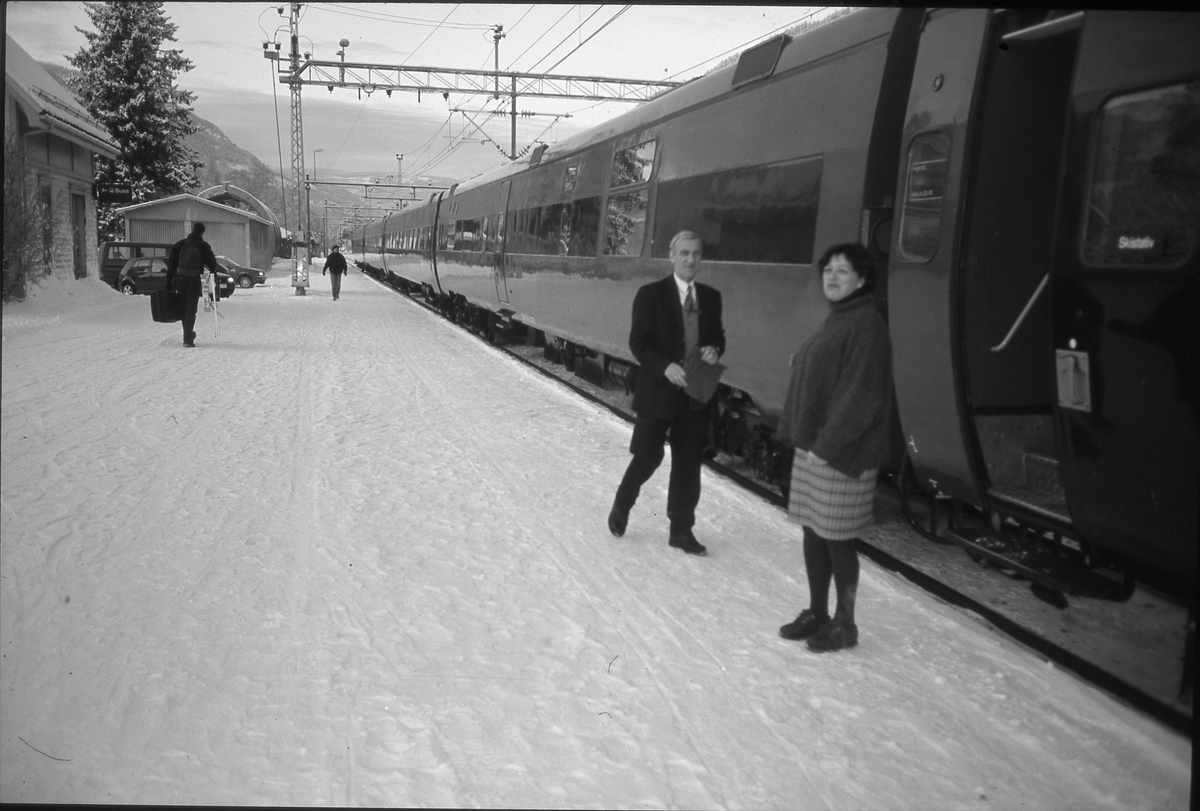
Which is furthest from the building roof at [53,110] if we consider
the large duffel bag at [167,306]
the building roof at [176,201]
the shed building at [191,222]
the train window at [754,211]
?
the building roof at [176,201]

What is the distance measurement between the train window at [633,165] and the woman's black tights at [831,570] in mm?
5361

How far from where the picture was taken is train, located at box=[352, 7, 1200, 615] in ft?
11.9

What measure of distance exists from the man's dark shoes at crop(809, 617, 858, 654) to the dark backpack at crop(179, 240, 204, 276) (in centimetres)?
1187

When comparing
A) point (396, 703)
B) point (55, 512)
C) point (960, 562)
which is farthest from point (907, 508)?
point (55, 512)

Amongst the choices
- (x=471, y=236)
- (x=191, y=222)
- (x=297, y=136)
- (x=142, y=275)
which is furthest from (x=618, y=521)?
(x=191, y=222)

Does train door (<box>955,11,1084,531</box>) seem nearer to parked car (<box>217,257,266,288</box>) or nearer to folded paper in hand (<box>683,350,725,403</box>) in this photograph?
folded paper in hand (<box>683,350,725,403</box>)

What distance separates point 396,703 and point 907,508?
3.05 metres

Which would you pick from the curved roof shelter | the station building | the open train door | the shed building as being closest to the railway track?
the open train door

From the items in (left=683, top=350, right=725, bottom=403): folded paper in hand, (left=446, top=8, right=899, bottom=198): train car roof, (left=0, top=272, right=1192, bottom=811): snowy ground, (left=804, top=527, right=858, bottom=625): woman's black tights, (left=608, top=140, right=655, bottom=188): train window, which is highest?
(left=446, top=8, right=899, bottom=198): train car roof

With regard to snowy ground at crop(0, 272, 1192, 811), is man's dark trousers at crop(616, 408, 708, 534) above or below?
above

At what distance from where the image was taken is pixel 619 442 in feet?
26.8

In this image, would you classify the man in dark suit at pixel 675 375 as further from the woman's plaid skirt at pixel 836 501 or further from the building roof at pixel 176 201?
the building roof at pixel 176 201

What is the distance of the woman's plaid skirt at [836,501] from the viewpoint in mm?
3924

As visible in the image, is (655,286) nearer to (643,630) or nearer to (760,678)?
(643,630)
